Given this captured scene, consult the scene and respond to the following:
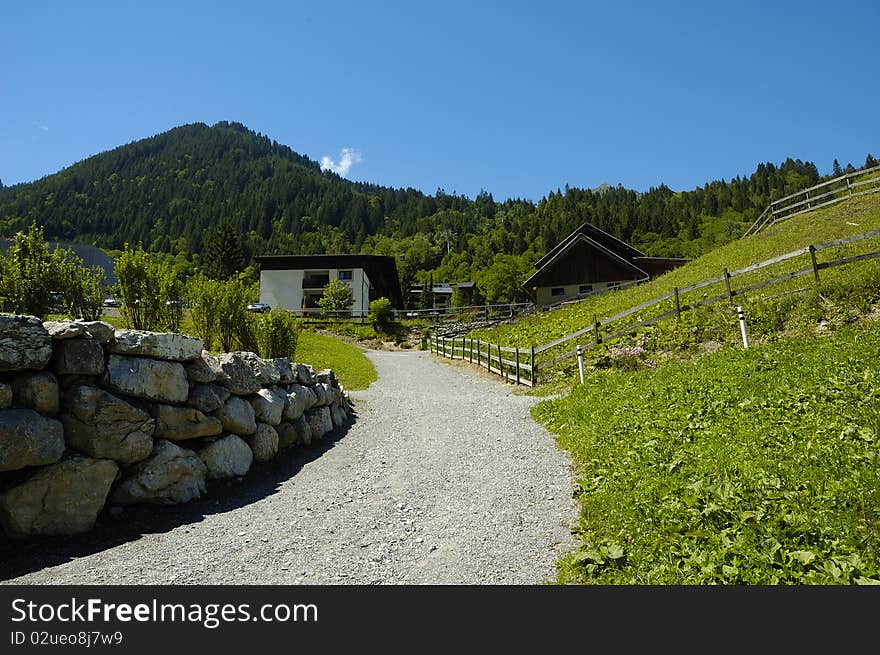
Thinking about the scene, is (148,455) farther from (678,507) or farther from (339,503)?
(678,507)

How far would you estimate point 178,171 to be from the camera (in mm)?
193250

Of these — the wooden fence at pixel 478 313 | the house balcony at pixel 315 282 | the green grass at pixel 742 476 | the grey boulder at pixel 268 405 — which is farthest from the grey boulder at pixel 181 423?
the house balcony at pixel 315 282

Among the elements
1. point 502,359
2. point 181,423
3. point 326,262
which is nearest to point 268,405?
point 181,423

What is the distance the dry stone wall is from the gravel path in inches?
12.4

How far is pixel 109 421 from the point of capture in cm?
590

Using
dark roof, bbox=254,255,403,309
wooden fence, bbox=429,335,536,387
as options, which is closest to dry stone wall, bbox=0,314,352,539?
wooden fence, bbox=429,335,536,387

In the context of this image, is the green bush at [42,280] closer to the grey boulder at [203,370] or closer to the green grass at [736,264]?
the grey boulder at [203,370]

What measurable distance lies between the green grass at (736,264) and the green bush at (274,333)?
1071cm

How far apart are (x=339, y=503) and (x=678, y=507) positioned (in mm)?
4259

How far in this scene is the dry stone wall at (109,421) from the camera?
5.21 meters

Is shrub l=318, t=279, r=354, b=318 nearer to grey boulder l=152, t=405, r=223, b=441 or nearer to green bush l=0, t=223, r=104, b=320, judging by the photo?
green bush l=0, t=223, r=104, b=320

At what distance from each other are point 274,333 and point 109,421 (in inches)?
Result: 313

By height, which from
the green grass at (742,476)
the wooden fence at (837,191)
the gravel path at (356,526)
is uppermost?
the wooden fence at (837,191)

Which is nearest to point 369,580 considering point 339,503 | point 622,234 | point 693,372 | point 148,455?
point 339,503
